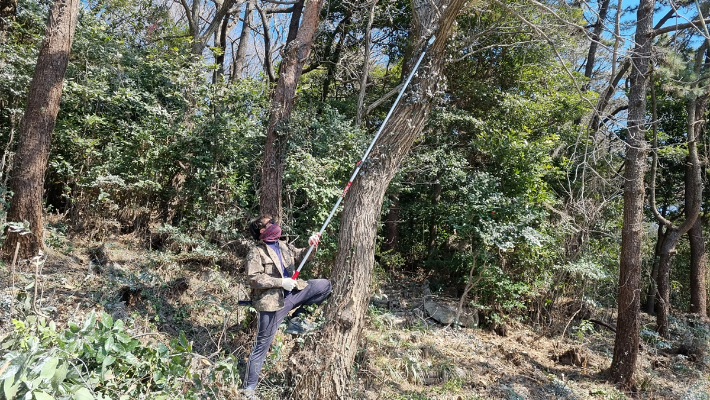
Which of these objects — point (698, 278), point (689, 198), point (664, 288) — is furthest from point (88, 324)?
point (698, 278)

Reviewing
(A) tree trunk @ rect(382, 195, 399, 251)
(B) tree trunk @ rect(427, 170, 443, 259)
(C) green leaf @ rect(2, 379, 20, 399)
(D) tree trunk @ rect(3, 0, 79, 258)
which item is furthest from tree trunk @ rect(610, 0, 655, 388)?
(D) tree trunk @ rect(3, 0, 79, 258)

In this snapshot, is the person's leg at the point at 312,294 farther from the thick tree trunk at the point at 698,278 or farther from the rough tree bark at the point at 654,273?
the rough tree bark at the point at 654,273

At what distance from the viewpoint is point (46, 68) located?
6035mm

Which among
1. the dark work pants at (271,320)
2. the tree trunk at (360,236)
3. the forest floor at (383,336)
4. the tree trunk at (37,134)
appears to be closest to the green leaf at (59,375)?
the forest floor at (383,336)

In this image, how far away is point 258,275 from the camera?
4129mm

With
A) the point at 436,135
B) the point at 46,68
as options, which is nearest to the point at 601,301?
the point at 436,135

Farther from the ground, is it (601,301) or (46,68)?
(46,68)

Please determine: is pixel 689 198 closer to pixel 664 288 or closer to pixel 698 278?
pixel 698 278

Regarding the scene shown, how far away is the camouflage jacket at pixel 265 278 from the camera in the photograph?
4.11 metres

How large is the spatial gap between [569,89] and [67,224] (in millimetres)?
11047

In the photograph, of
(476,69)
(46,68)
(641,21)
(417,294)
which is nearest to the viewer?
(46,68)

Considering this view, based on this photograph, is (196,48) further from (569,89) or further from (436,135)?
Answer: (569,89)

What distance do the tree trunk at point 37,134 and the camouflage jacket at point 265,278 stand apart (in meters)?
3.70

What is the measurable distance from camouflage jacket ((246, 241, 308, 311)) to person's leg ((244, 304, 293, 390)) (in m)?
0.10
